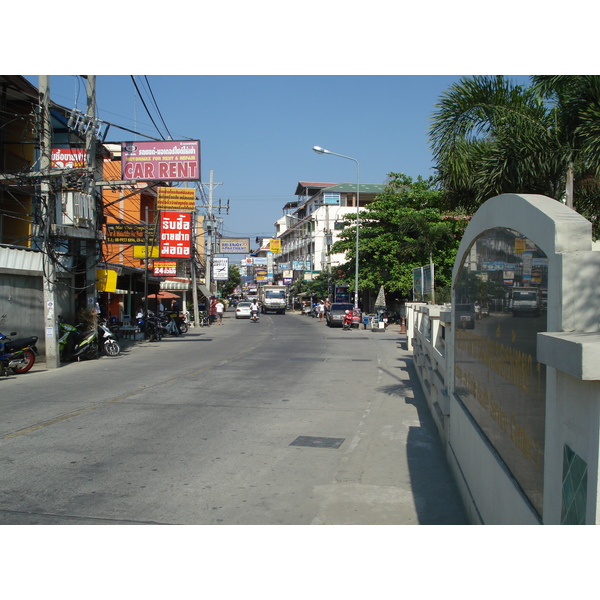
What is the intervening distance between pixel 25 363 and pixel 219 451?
9615 millimetres

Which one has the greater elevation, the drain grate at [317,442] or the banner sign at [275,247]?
the banner sign at [275,247]

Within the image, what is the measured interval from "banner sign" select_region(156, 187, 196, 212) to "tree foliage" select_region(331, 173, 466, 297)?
52.0 ft

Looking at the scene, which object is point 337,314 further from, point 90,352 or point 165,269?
point 90,352

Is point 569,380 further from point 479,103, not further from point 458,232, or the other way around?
point 458,232

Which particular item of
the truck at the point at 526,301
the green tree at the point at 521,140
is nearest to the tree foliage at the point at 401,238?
the green tree at the point at 521,140

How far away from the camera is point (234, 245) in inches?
2424

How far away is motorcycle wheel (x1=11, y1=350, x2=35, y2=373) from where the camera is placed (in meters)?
15.0

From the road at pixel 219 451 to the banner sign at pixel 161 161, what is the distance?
7797 millimetres

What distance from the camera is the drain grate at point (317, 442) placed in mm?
8016

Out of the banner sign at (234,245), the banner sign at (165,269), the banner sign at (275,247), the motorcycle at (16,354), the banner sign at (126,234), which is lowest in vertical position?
the motorcycle at (16,354)

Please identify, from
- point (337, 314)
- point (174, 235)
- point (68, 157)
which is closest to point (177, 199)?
point (174, 235)

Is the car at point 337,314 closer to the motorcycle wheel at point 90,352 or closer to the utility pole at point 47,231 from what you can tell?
the motorcycle wheel at point 90,352

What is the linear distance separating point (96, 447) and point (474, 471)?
15.7ft

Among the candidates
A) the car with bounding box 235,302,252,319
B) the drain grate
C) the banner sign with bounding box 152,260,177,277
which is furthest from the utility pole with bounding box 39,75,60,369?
the car with bounding box 235,302,252,319
